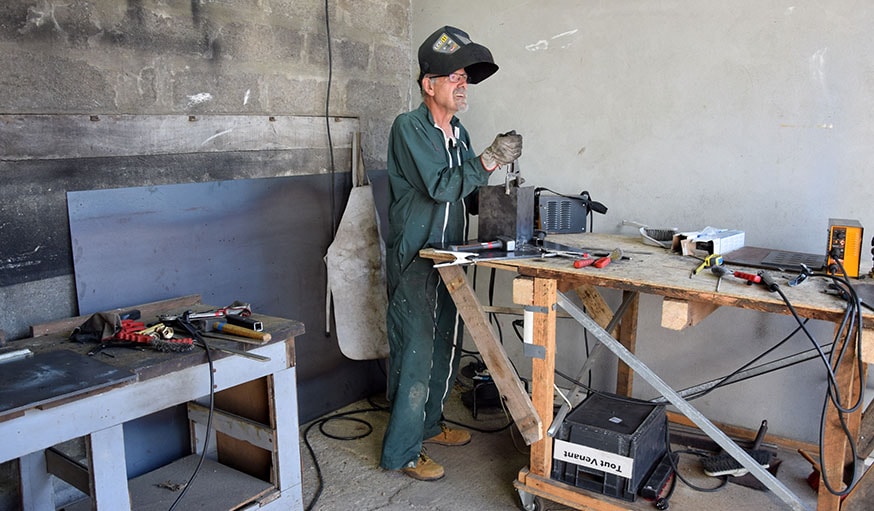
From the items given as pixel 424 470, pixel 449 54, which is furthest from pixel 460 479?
pixel 449 54

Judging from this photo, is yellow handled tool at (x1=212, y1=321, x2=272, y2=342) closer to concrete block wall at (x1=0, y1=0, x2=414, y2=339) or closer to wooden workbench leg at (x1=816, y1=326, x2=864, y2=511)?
concrete block wall at (x1=0, y1=0, x2=414, y2=339)

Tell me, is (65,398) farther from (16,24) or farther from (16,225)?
(16,24)

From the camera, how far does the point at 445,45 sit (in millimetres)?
2430

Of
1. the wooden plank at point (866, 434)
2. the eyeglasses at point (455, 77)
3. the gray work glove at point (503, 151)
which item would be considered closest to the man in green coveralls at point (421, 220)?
the eyeglasses at point (455, 77)

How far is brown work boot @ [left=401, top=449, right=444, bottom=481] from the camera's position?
8.40 feet

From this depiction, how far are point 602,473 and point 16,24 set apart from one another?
2190 millimetres

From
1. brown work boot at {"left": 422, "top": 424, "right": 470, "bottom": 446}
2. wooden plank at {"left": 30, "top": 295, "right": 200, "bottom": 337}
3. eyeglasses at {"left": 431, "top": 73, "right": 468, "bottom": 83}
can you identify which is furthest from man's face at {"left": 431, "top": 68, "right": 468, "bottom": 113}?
brown work boot at {"left": 422, "top": 424, "right": 470, "bottom": 446}

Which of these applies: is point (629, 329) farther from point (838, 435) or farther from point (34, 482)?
point (34, 482)

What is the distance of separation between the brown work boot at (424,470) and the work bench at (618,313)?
387 millimetres

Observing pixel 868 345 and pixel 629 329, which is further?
pixel 629 329

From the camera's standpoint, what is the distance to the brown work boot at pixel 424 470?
8.40 feet

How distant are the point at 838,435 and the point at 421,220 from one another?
1415 millimetres

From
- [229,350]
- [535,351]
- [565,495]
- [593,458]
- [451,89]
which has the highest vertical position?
[451,89]

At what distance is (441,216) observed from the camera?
2.49m
